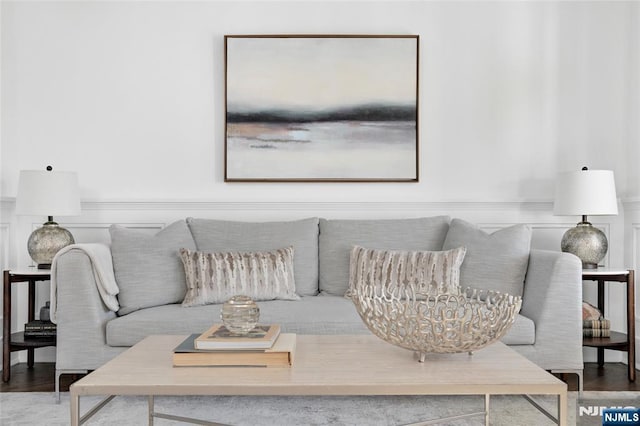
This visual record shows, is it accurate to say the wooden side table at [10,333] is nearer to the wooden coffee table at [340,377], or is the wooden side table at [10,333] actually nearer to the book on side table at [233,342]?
the wooden coffee table at [340,377]

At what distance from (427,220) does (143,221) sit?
5.66 feet

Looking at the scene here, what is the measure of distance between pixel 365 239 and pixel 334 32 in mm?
1353

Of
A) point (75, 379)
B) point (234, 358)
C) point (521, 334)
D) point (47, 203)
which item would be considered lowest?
point (75, 379)

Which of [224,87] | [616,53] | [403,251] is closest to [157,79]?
[224,87]

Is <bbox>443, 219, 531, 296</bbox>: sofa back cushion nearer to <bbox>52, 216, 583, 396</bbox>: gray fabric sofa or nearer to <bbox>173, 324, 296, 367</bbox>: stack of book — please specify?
<bbox>52, 216, 583, 396</bbox>: gray fabric sofa

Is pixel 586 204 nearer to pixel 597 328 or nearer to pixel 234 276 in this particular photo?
pixel 597 328

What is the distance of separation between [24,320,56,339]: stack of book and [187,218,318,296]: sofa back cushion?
0.87 meters

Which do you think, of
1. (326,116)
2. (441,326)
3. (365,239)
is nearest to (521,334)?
(365,239)

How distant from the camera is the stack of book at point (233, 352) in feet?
5.62

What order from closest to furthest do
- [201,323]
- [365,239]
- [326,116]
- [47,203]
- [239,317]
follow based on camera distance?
[239,317] → [201,323] → [47,203] → [365,239] → [326,116]

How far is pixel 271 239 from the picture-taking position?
328 centimetres

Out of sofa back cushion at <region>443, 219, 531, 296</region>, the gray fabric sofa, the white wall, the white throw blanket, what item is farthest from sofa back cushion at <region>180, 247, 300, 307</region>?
sofa back cushion at <region>443, 219, 531, 296</region>

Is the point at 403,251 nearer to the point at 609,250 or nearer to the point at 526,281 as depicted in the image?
the point at 526,281

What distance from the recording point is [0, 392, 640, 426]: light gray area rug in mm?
2420
